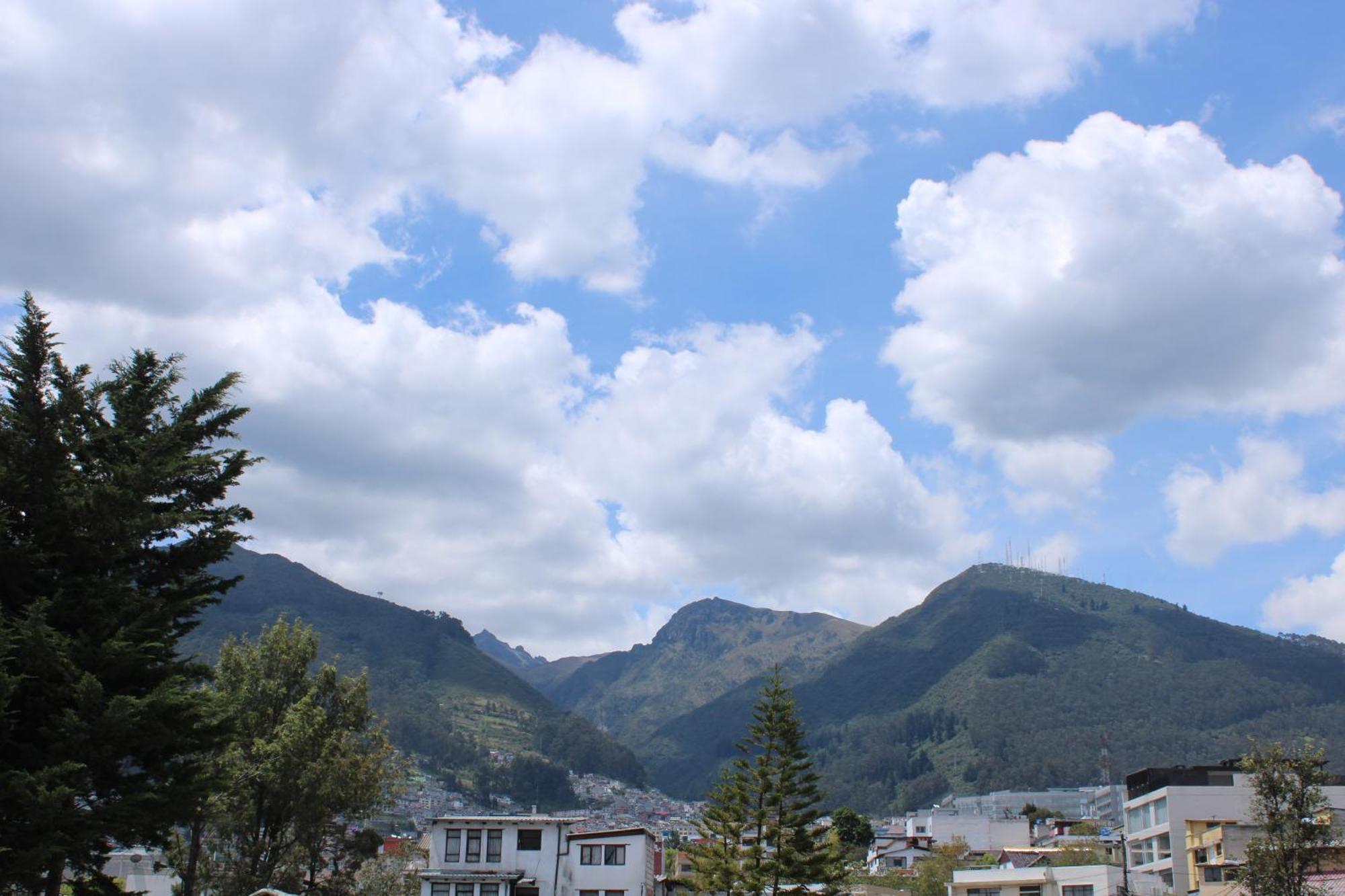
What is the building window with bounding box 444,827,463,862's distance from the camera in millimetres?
57625

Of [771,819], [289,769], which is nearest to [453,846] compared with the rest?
[289,769]

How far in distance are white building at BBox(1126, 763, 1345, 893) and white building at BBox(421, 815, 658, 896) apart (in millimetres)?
35450

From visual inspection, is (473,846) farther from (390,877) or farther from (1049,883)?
(1049,883)

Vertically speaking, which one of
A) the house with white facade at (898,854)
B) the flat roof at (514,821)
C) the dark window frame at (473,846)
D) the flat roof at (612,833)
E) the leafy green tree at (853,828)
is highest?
the flat roof at (514,821)

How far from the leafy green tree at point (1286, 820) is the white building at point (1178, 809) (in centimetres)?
3399

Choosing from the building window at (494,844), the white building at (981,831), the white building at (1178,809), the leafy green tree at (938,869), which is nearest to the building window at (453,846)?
the building window at (494,844)

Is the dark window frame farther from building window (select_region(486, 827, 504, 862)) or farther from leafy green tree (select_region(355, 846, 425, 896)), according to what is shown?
leafy green tree (select_region(355, 846, 425, 896))

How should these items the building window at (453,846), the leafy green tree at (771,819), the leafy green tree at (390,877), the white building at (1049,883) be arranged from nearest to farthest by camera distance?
the leafy green tree at (771,819)
the leafy green tree at (390,877)
the building window at (453,846)
the white building at (1049,883)

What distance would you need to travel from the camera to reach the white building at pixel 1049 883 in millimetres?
64938

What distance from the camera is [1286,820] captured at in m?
38.6

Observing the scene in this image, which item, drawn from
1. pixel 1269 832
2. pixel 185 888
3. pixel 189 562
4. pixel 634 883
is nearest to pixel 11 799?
pixel 189 562

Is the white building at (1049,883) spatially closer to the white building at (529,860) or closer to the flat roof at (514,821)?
the white building at (529,860)

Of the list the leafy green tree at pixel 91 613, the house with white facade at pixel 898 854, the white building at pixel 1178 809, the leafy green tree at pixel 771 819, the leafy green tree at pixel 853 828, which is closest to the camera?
the leafy green tree at pixel 91 613

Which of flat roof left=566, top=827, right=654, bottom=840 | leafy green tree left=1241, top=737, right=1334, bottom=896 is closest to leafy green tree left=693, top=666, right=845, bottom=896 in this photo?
flat roof left=566, top=827, right=654, bottom=840
